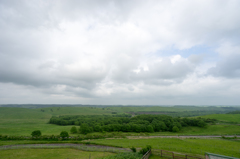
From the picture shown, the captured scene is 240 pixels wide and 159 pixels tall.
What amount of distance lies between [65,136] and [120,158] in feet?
145

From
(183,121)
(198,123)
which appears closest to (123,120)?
(183,121)

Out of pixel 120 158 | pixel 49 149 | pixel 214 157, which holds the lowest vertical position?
pixel 49 149

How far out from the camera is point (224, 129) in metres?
78.1

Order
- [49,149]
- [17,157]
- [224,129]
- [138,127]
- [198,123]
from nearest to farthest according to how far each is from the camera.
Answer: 1. [17,157]
2. [49,149]
3. [224,129]
4. [138,127]
5. [198,123]

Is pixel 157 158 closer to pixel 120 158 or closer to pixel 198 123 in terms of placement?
pixel 120 158

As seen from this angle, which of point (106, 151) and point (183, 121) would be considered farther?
point (183, 121)

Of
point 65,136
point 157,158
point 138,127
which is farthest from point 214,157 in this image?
point 138,127

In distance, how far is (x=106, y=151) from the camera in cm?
3641

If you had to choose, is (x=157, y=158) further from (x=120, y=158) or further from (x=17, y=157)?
(x=17, y=157)

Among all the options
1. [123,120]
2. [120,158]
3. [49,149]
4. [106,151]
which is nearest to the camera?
[120,158]

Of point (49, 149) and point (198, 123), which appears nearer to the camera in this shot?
point (49, 149)

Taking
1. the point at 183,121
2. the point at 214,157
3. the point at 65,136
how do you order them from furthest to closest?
the point at 183,121 → the point at 65,136 → the point at 214,157

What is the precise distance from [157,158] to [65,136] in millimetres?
47744

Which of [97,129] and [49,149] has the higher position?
[49,149]
